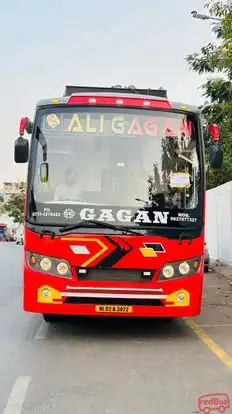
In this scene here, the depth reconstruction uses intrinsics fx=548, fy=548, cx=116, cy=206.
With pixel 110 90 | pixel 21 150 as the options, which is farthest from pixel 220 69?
pixel 21 150

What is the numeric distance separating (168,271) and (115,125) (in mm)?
2217

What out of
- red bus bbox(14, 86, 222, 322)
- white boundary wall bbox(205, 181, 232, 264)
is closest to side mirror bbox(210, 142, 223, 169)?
red bus bbox(14, 86, 222, 322)

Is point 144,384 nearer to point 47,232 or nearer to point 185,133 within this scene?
point 47,232

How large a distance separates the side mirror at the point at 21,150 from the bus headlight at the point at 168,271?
8.29 feet

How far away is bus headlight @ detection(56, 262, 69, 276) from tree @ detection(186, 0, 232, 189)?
19.2ft

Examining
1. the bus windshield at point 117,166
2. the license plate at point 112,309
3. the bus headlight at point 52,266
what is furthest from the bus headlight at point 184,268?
the bus headlight at point 52,266

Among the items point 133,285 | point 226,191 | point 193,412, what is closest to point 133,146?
point 133,285

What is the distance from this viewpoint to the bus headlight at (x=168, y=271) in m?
7.46

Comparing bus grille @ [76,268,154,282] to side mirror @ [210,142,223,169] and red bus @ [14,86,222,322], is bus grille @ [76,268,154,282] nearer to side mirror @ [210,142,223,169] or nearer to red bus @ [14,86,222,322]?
red bus @ [14,86,222,322]

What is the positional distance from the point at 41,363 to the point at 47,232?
1.81 m

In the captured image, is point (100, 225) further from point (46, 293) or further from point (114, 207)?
point (46, 293)

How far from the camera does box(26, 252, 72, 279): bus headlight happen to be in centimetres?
742

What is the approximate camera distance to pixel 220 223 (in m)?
A: 23.5

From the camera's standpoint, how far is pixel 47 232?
747 centimetres
